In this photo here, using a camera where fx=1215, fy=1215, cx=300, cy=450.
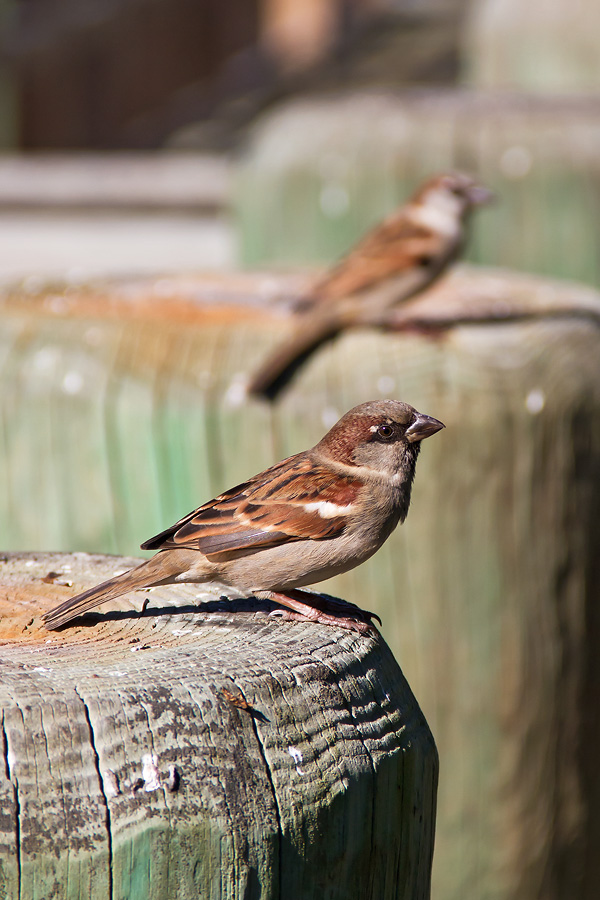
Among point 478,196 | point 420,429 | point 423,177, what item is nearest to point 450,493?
point 420,429

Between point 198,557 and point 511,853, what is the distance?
6.66 feet

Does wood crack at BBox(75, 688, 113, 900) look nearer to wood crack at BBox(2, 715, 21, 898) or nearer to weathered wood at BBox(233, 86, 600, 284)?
wood crack at BBox(2, 715, 21, 898)

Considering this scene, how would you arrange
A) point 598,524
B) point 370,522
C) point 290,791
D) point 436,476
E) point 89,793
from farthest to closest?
point 598,524 < point 436,476 < point 370,522 < point 290,791 < point 89,793

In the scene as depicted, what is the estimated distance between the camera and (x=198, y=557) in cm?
285

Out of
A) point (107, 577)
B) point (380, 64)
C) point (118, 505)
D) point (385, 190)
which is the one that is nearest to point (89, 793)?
point (107, 577)

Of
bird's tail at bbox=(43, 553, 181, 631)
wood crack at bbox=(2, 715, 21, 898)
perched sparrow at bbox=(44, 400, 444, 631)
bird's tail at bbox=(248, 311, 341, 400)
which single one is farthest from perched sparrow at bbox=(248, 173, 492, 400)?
wood crack at bbox=(2, 715, 21, 898)

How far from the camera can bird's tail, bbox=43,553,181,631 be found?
257 centimetres

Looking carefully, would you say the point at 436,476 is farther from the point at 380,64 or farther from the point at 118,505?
the point at 380,64

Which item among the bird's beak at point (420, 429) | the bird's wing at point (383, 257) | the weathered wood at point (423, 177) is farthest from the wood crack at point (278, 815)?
the weathered wood at point (423, 177)

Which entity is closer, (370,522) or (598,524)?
(370,522)

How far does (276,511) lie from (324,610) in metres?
0.28

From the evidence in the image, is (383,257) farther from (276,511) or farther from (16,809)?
(16,809)

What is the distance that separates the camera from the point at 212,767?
1989 mm

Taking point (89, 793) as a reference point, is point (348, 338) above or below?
above
